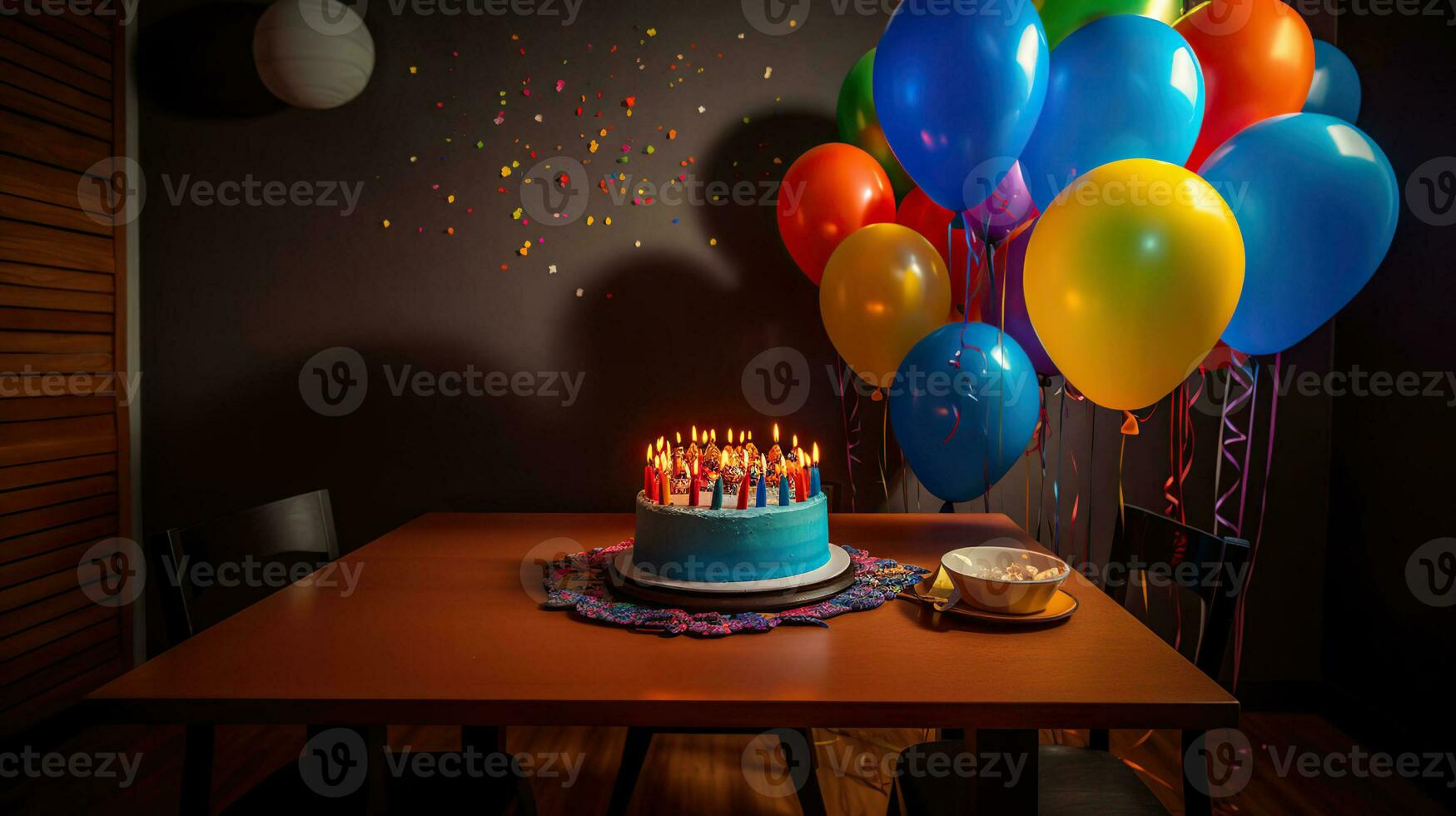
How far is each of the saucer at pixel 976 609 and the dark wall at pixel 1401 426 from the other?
148 cm

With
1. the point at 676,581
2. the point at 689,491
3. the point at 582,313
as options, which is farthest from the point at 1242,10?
the point at 582,313

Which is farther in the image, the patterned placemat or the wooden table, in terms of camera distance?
the patterned placemat

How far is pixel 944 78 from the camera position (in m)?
1.45

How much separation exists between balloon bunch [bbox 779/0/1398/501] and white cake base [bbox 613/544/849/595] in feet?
1.62

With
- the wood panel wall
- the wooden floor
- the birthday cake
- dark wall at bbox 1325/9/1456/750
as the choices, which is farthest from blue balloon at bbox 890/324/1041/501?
the wood panel wall

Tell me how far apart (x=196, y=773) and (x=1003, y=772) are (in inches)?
49.2

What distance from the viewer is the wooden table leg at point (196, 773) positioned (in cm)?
123

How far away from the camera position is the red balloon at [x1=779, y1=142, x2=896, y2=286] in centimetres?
201

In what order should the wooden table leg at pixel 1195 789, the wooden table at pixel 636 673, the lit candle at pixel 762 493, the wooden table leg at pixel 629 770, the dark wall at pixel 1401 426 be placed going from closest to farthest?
the wooden table at pixel 636 673 < the wooden table leg at pixel 1195 789 < the lit candle at pixel 762 493 < the wooden table leg at pixel 629 770 < the dark wall at pixel 1401 426

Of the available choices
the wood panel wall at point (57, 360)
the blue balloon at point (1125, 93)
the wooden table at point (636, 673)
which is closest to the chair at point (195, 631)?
the wooden table at point (636, 673)

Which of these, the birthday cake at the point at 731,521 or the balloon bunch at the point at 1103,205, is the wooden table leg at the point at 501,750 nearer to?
the birthday cake at the point at 731,521

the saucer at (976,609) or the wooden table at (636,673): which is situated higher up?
the saucer at (976,609)

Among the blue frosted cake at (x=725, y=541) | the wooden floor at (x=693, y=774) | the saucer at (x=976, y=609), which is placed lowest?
the wooden floor at (x=693, y=774)

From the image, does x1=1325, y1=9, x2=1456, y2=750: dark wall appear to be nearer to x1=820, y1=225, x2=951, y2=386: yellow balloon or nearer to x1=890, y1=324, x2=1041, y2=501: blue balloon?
x1=890, y1=324, x2=1041, y2=501: blue balloon
